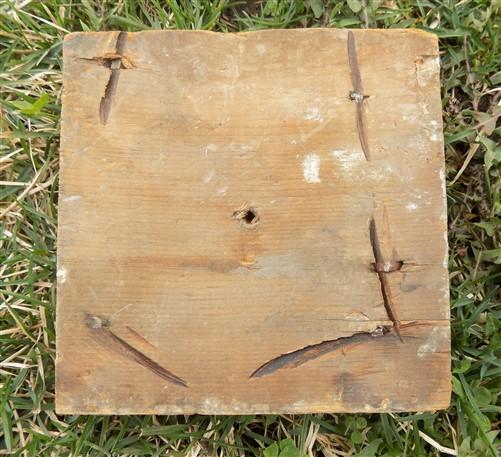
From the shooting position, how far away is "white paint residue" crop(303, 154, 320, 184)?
1.69 metres

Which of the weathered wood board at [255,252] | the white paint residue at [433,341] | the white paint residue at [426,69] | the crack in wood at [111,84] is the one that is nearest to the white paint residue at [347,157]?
the weathered wood board at [255,252]

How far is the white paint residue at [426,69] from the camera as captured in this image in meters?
1.74

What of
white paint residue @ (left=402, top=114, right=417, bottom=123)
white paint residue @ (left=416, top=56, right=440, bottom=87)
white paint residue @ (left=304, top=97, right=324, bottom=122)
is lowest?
→ white paint residue @ (left=402, top=114, right=417, bottom=123)

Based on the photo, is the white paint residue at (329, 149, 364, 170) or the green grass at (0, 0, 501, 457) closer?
the white paint residue at (329, 149, 364, 170)

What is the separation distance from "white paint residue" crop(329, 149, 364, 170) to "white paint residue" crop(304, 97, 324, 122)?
0.11 meters

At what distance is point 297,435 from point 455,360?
2.16 ft

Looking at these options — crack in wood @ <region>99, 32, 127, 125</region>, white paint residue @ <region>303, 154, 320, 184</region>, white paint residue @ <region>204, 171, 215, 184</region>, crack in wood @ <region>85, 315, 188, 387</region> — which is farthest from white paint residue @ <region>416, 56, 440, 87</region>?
crack in wood @ <region>85, 315, 188, 387</region>

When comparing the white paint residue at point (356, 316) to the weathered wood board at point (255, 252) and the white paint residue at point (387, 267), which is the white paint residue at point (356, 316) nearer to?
the weathered wood board at point (255, 252)

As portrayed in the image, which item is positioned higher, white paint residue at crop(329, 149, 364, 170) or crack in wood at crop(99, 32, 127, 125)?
crack in wood at crop(99, 32, 127, 125)

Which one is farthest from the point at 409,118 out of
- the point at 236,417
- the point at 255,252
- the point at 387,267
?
the point at 236,417

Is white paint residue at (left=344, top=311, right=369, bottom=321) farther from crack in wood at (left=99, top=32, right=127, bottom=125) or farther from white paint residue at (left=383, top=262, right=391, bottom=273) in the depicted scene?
crack in wood at (left=99, top=32, right=127, bottom=125)

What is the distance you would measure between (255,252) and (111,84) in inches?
26.4

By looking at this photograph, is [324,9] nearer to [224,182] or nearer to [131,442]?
[224,182]

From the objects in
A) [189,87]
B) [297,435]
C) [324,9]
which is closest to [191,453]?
[297,435]
